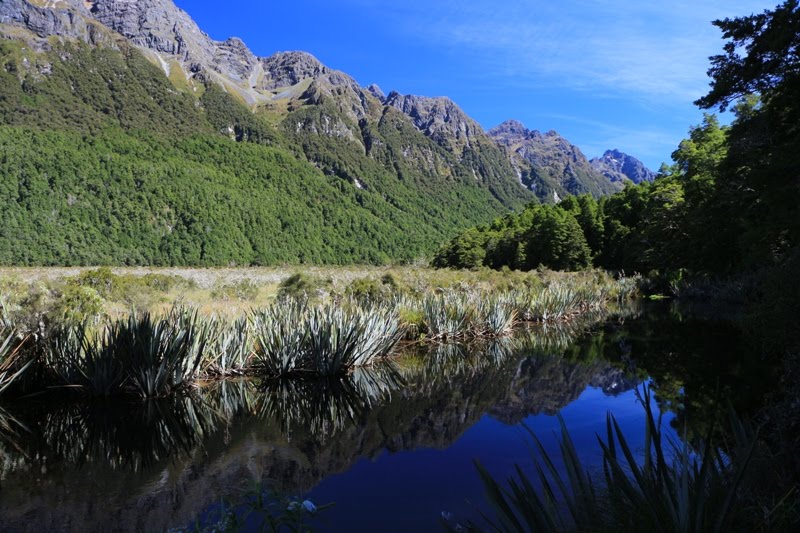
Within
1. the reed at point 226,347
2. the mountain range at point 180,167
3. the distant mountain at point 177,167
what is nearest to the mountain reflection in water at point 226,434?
the reed at point 226,347

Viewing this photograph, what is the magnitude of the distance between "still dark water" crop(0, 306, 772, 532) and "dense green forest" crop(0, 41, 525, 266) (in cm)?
7479

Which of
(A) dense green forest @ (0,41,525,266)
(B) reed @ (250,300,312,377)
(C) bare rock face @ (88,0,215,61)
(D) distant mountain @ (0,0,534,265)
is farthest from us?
(C) bare rock face @ (88,0,215,61)

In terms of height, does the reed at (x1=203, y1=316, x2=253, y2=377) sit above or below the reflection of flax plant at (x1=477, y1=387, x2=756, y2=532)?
below

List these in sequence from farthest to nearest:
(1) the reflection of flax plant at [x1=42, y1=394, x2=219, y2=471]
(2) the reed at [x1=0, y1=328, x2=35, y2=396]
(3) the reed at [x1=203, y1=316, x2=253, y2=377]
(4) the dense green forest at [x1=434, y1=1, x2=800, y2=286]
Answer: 1. (4) the dense green forest at [x1=434, y1=1, x2=800, y2=286]
2. (3) the reed at [x1=203, y1=316, x2=253, y2=377]
3. (2) the reed at [x1=0, y1=328, x2=35, y2=396]
4. (1) the reflection of flax plant at [x1=42, y1=394, x2=219, y2=471]

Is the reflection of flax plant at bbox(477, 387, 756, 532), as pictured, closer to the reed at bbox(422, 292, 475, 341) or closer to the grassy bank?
the grassy bank

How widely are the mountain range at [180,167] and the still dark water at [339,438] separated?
74.3 m

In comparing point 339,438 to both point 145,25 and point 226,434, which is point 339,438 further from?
point 145,25

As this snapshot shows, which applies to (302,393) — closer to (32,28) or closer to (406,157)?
(32,28)

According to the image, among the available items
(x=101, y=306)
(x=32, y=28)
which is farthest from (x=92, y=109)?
(x=101, y=306)

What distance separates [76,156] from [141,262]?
27.5m

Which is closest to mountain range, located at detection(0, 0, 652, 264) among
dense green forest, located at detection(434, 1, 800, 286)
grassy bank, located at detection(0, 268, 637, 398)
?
dense green forest, located at detection(434, 1, 800, 286)

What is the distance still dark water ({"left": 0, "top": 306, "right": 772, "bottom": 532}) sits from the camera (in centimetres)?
387

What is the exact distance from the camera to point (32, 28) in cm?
12588

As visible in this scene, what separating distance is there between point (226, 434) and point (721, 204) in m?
19.4
